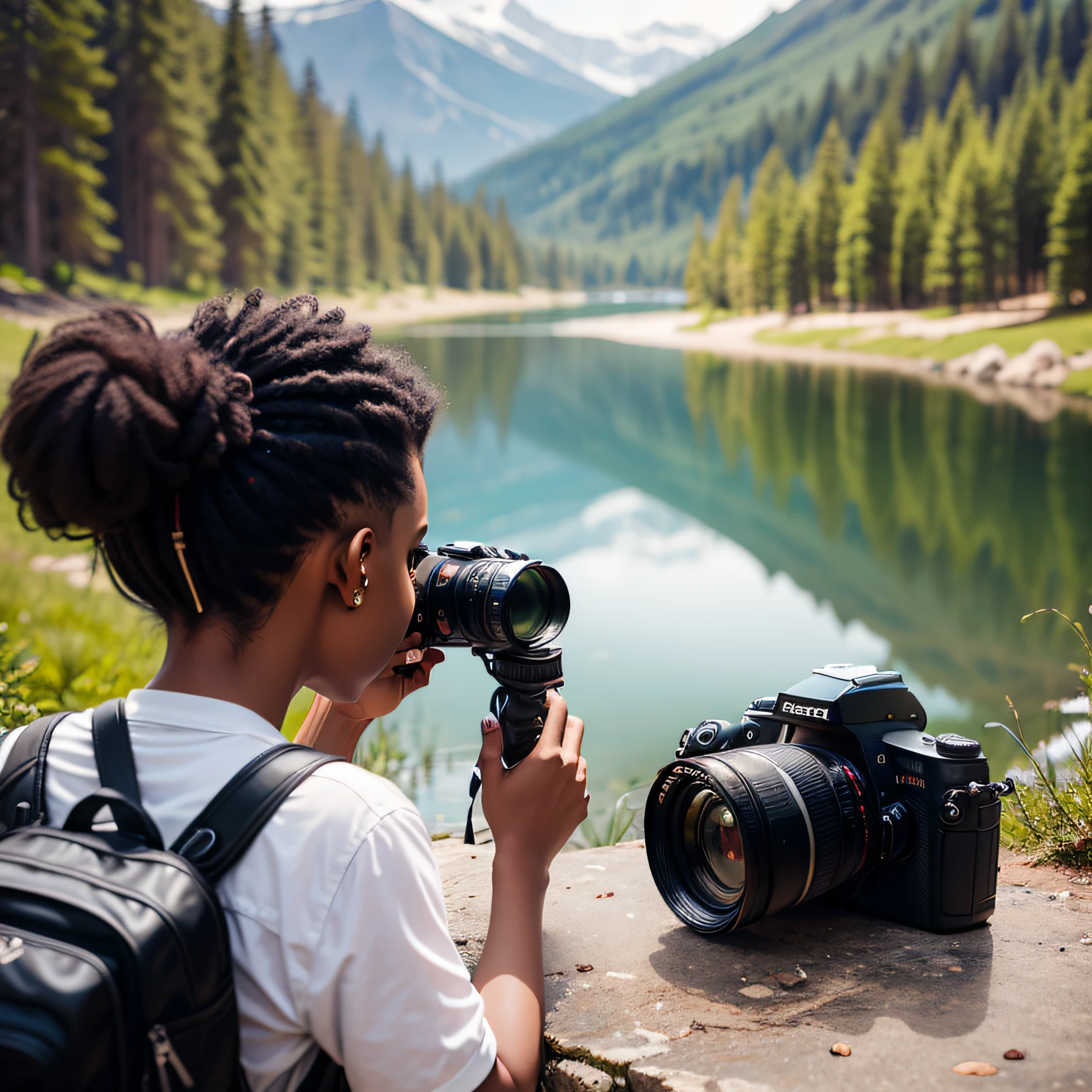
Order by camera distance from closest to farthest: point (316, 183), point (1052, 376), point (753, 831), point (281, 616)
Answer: point (281, 616), point (753, 831), point (1052, 376), point (316, 183)

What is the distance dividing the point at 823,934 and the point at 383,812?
1.68m

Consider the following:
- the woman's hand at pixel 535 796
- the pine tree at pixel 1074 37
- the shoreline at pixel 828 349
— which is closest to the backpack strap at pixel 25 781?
the woman's hand at pixel 535 796

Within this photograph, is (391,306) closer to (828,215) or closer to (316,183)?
(316,183)

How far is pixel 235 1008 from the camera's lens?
1.14 metres

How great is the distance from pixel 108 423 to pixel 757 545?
→ 39.4ft

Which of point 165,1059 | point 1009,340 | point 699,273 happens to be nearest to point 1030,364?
point 1009,340

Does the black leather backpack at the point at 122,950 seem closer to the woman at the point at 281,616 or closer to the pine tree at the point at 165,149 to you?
the woman at the point at 281,616

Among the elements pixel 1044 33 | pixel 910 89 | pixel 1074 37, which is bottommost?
pixel 910 89

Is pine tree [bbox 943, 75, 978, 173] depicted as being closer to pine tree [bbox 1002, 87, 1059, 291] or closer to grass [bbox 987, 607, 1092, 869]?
pine tree [bbox 1002, 87, 1059, 291]

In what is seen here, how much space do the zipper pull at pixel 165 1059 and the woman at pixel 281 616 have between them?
0.38 ft

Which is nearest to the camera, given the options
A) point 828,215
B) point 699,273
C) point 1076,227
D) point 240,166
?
point 1076,227

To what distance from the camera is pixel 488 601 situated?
1959mm

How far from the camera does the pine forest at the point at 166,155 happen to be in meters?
25.5

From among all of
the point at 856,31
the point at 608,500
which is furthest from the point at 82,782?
the point at 856,31
